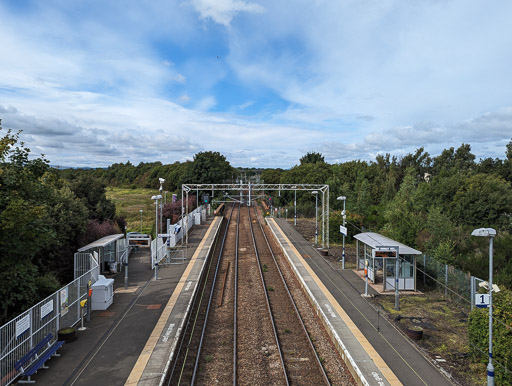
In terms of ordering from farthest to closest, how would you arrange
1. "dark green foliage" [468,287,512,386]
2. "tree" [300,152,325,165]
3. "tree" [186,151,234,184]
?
"tree" [300,152,325,165]
"tree" [186,151,234,184]
"dark green foliage" [468,287,512,386]

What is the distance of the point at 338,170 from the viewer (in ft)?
228

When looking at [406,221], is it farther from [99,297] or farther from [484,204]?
[99,297]

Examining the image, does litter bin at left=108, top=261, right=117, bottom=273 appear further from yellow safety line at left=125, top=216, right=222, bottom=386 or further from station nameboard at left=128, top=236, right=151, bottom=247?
station nameboard at left=128, top=236, right=151, bottom=247

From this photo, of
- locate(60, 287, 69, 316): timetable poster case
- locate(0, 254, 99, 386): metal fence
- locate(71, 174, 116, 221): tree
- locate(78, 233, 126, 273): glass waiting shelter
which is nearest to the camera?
locate(0, 254, 99, 386): metal fence

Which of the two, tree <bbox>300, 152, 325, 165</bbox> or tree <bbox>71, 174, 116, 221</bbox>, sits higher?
tree <bbox>300, 152, 325, 165</bbox>

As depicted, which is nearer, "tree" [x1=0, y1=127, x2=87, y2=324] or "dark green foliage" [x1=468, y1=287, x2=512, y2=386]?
"dark green foliage" [x1=468, y1=287, x2=512, y2=386]

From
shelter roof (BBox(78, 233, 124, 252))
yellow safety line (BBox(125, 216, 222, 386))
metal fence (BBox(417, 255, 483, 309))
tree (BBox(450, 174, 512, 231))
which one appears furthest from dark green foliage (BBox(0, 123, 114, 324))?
tree (BBox(450, 174, 512, 231))

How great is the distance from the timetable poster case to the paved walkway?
1050mm

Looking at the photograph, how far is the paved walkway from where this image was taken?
9852 millimetres

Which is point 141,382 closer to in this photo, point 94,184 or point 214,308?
point 214,308

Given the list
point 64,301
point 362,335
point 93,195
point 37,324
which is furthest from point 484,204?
point 37,324

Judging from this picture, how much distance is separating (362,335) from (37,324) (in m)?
10.6

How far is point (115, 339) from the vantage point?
40.1 ft

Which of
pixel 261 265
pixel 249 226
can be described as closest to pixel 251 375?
pixel 261 265
